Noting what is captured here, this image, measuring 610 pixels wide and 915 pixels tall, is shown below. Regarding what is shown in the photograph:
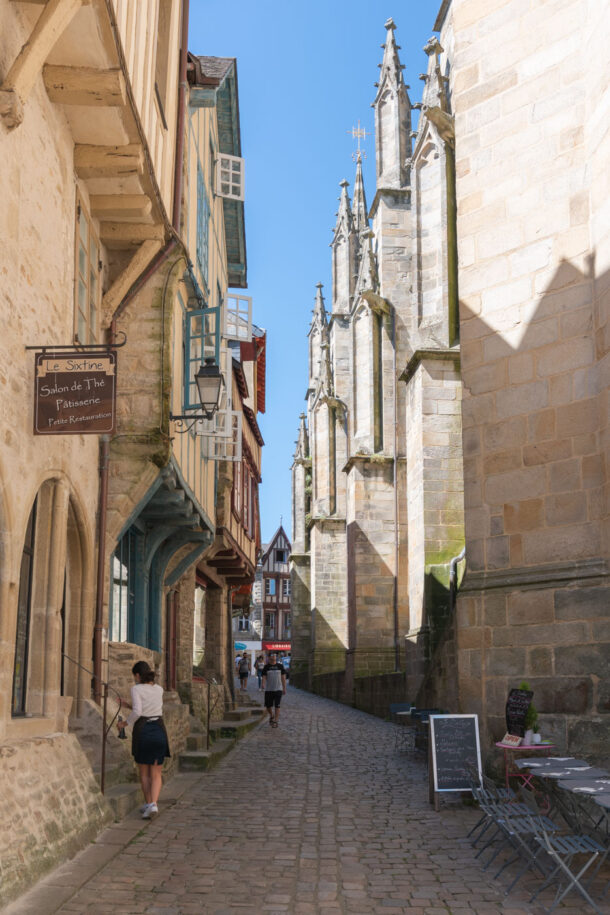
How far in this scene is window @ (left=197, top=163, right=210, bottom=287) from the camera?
45.9 ft

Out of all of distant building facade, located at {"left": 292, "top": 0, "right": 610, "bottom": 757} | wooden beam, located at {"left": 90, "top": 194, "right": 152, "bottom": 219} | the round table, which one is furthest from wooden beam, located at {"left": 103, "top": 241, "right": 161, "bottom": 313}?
the round table

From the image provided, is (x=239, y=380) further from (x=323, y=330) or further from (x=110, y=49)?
(x=323, y=330)

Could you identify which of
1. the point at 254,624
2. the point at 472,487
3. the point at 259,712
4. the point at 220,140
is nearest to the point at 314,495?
the point at 259,712

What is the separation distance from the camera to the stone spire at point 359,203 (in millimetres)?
36162

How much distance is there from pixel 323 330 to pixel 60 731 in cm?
3254

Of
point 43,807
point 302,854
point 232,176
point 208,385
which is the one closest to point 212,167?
point 232,176

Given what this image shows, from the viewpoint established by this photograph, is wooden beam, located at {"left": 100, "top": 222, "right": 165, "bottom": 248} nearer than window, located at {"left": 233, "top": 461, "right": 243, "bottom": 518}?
Yes

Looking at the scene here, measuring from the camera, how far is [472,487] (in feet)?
33.1

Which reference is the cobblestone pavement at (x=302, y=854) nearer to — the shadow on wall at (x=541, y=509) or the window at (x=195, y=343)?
the shadow on wall at (x=541, y=509)

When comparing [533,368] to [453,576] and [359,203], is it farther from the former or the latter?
[359,203]

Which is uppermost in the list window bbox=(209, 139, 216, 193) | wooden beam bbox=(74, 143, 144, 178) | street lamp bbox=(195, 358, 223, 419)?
window bbox=(209, 139, 216, 193)

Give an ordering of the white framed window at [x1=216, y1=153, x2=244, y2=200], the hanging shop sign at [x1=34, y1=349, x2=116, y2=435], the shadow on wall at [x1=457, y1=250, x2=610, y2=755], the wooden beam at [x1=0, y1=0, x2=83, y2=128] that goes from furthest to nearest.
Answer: the white framed window at [x1=216, y1=153, x2=244, y2=200] → the shadow on wall at [x1=457, y1=250, x2=610, y2=755] → the hanging shop sign at [x1=34, y1=349, x2=116, y2=435] → the wooden beam at [x1=0, y1=0, x2=83, y2=128]

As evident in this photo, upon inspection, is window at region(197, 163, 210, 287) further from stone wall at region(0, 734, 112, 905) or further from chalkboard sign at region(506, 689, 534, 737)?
stone wall at region(0, 734, 112, 905)

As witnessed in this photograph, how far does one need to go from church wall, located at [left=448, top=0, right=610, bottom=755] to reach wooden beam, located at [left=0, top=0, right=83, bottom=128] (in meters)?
5.48
